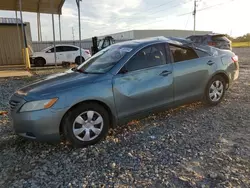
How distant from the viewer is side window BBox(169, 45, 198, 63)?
4.43 metres

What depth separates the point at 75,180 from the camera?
2.69m

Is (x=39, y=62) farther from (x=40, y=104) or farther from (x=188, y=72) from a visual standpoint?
(x=40, y=104)

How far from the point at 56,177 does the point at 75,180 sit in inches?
10.2

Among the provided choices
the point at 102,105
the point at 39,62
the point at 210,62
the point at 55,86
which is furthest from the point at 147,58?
the point at 39,62

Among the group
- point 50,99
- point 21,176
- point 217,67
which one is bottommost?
point 21,176

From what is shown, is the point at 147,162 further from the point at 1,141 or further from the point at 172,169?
the point at 1,141

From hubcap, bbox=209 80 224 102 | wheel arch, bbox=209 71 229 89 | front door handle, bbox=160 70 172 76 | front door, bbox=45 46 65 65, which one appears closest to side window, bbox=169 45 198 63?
front door handle, bbox=160 70 172 76

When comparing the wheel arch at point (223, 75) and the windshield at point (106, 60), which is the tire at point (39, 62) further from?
the wheel arch at point (223, 75)

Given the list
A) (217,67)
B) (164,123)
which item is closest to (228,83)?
(217,67)

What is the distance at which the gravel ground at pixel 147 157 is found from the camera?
266 centimetres

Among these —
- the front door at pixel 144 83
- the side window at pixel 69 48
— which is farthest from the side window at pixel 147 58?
the side window at pixel 69 48

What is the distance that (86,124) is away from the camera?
3.48 meters

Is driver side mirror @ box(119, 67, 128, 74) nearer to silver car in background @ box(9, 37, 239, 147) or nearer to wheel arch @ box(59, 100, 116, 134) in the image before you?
silver car in background @ box(9, 37, 239, 147)

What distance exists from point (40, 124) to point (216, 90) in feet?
12.1
